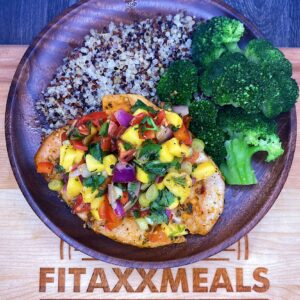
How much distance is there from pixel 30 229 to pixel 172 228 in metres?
0.91

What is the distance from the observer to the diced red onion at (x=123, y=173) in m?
2.55

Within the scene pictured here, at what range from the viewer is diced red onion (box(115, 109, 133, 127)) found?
2.60 m

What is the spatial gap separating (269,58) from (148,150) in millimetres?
933

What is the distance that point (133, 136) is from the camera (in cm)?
251

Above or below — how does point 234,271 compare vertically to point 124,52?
below

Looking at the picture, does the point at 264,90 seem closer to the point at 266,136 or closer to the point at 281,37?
the point at 266,136

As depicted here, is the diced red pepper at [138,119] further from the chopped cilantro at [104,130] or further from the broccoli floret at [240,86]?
the broccoli floret at [240,86]

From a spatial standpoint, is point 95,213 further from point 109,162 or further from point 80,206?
point 109,162

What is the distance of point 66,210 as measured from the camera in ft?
9.64

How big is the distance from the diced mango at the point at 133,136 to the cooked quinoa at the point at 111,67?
0.52 m

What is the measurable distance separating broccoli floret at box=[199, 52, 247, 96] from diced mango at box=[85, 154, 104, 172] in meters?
0.78

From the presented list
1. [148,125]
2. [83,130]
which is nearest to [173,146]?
[148,125]

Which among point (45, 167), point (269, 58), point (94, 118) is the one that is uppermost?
point (269, 58)

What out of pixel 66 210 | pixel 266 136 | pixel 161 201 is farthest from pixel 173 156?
pixel 66 210
